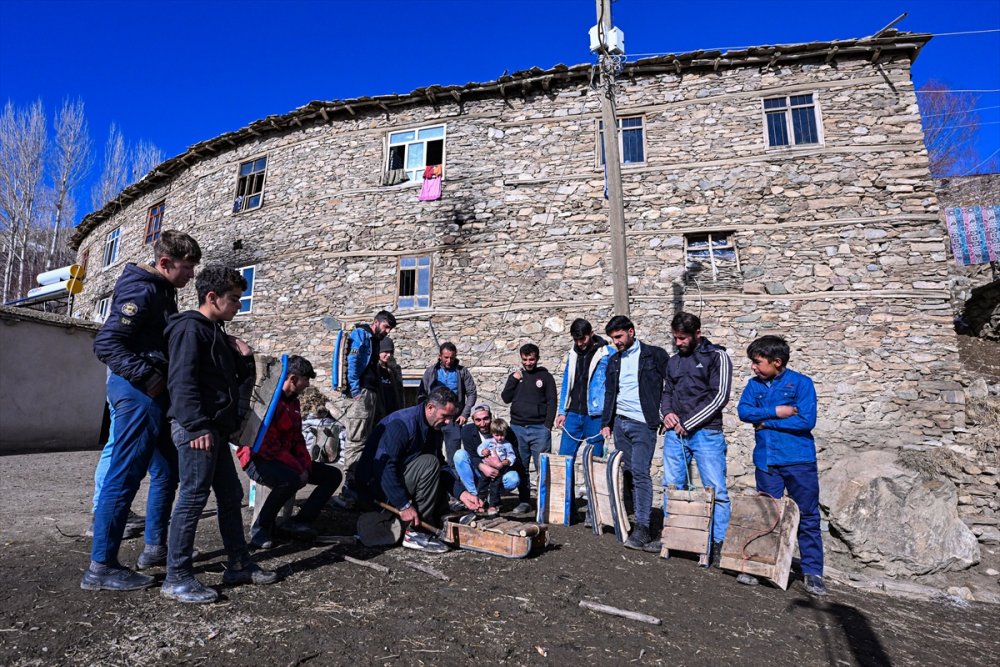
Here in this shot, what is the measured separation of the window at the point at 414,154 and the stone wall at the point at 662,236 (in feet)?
0.93

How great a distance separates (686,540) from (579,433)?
1.53 m

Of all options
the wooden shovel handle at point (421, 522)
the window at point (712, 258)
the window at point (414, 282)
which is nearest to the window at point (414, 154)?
the window at point (414, 282)

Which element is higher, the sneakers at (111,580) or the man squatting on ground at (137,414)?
the man squatting on ground at (137,414)

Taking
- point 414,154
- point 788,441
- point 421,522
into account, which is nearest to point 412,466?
point 421,522

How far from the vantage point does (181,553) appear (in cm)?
264

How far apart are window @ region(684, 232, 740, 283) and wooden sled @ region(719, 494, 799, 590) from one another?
658 cm

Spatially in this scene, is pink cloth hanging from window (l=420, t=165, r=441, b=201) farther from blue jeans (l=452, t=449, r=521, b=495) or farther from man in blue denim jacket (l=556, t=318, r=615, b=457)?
blue jeans (l=452, t=449, r=521, b=495)

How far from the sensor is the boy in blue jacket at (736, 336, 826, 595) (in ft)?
12.1

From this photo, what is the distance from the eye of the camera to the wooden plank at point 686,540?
152 inches

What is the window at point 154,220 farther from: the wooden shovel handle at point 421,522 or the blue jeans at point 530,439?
the wooden shovel handle at point 421,522

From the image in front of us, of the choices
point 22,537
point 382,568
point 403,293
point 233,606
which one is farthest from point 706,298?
point 22,537

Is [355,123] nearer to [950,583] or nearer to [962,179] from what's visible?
[950,583]

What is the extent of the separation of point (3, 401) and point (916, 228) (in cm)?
1553

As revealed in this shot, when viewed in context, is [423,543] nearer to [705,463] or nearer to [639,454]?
[639,454]
